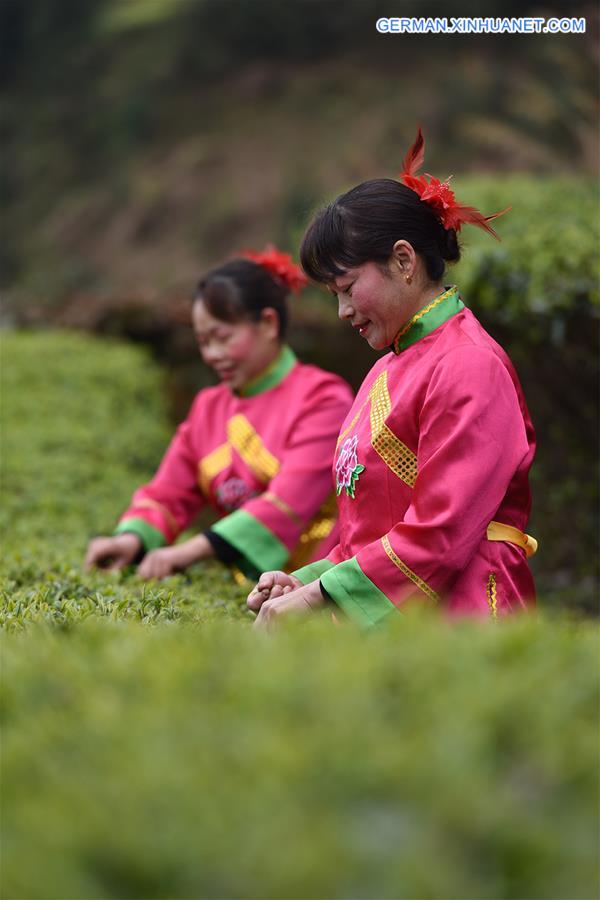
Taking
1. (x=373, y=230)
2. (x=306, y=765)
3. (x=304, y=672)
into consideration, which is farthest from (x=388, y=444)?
(x=306, y=765)

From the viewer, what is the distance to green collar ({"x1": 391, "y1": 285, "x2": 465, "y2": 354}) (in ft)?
8.80

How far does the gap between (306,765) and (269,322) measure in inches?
115

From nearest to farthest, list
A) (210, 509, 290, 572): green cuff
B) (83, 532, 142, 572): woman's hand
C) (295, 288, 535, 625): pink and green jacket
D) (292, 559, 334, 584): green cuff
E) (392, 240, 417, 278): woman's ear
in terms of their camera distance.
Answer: (295, 288, 535, 625): pink and green jacket, (392, 240, 417, 278): woman's ear, (292, 559, 334, 584): green cuff, (210, 509, 290, 572): green cuff, (83, 532, 142, 572): woman's hand

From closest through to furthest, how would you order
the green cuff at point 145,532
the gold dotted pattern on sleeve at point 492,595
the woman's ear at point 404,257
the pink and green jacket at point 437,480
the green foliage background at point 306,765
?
1. the green foliage background at point 306,765
2. the pink and green jacket at point 437,480
3. the gold dotted pattern on sleeve at point 492,595
4. the woman's ear at point 404,257
5. the green cuff at point 145,532

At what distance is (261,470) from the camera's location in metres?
3.99

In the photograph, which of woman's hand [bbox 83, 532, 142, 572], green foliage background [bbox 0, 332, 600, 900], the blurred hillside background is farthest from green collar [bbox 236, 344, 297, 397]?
the blurred hillside background

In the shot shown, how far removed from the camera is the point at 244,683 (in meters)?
1.48

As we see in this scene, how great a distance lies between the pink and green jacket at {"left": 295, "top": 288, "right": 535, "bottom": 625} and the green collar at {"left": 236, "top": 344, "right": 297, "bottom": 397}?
1.35m

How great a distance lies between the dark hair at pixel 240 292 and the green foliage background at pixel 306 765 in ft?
7.74

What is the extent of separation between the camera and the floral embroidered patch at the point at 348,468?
2.70m

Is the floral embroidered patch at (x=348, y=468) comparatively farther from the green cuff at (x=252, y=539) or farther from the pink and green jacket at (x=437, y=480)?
the green cuff at (x=252, y=539)

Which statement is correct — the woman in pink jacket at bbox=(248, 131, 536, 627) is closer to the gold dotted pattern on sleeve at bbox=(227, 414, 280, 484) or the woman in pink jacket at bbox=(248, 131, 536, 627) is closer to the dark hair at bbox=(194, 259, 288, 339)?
the gold dotted pattern on sleeve at bbox=(227, 414, 280, 484)

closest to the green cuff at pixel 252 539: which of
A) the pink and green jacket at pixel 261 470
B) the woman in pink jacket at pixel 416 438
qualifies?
the pink and green jacket at pixel 261 470

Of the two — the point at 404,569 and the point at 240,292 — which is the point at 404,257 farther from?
the point at 240,292
